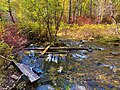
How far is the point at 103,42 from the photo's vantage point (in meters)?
13.6

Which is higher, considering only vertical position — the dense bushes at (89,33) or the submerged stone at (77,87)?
the submerged stone at (77,87)

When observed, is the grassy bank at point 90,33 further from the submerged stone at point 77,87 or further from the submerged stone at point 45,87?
the submerged stone at point 45,87

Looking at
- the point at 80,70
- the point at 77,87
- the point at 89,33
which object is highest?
the point at 77,87

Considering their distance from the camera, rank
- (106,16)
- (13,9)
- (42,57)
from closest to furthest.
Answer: (42,57), (13,9), (106,16)

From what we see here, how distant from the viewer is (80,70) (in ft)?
26.1

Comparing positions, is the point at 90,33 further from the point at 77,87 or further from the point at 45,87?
the point at 45,87

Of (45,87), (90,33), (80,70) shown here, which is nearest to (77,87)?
(45,87)

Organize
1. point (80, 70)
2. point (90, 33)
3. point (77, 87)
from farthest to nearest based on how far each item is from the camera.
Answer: point (90, 33), point (80, 70), point (77, 87)

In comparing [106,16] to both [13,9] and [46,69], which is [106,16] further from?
[46,69]

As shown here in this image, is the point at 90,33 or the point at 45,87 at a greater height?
the point at 45,87

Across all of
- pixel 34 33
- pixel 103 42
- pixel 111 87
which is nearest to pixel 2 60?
pixel 111 87

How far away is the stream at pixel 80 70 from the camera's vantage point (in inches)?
254

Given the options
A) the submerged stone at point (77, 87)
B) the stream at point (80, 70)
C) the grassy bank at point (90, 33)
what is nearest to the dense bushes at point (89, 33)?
the grassy bank at point (90, 33)

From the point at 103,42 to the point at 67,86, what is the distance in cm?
790
